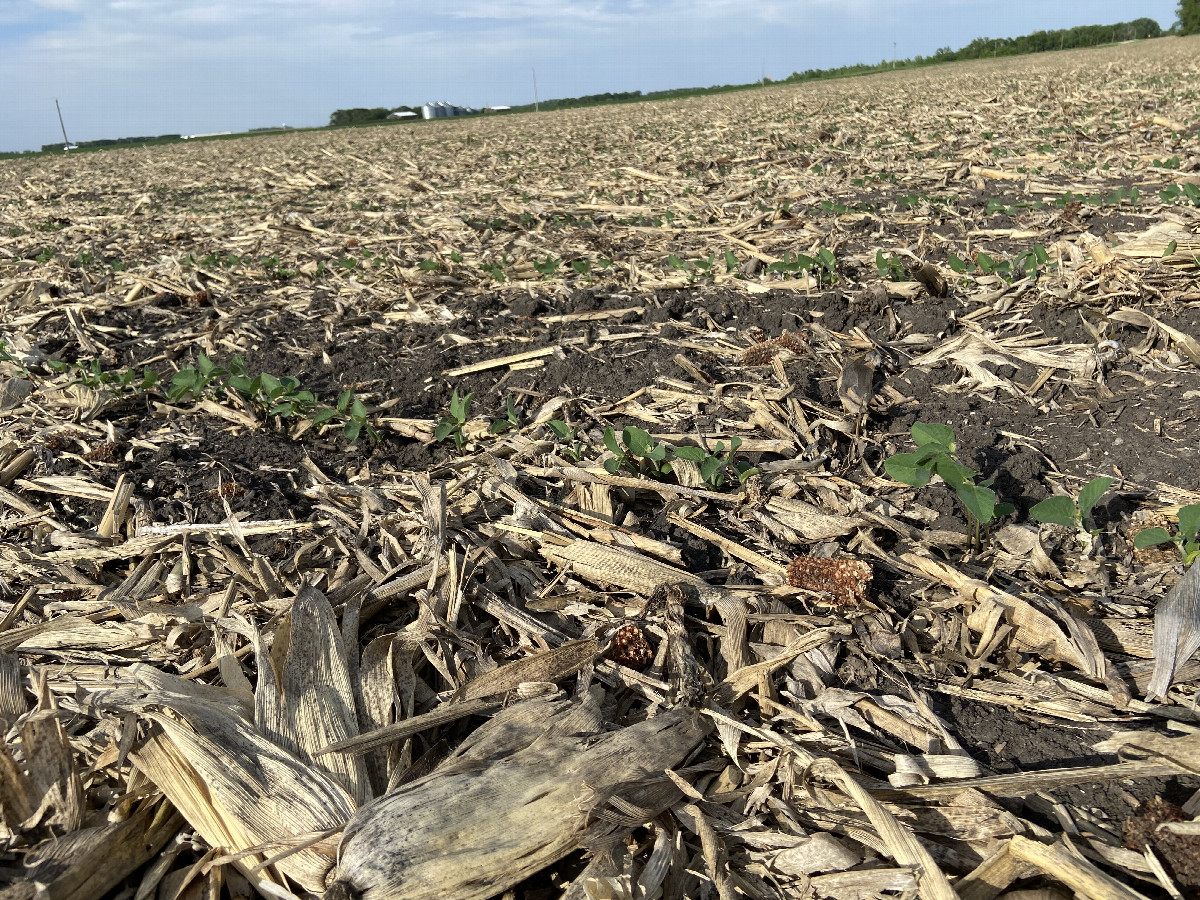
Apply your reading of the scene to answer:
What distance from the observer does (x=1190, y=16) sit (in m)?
72.7

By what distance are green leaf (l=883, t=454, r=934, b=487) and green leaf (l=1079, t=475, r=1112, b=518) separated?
44 cm

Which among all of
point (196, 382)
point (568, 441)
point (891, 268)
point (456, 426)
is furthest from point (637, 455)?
point (891, 268)

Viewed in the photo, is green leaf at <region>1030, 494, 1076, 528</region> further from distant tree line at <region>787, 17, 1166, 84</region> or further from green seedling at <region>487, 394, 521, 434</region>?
distant tree line at <region>787, 17, 1166, 84</region>

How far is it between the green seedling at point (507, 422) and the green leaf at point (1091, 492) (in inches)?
88.0

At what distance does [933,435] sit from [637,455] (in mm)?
1066

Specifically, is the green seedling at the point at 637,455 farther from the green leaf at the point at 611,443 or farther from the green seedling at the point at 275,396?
the green seedling at the point at 275,396

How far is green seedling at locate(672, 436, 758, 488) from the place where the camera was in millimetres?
2896

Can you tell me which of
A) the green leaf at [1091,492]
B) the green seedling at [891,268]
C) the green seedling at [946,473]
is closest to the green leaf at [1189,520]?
the green leaf at [1091,492]

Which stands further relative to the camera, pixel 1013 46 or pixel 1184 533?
pixel 1013 46

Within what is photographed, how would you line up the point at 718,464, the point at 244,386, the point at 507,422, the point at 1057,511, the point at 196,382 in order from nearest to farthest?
1. the point at 1057,511
2. the point at 718,464
3. the point at 507,422
4. the point at 244,386
5. the point at 196,382

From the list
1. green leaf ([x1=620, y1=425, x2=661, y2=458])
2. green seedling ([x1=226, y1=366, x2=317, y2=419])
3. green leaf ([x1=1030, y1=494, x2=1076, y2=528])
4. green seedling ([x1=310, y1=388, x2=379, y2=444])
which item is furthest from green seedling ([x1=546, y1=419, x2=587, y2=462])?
green leaf ([x1=1030, y1=494, x2=1076, y2=528])

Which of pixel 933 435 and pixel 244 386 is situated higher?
pixel 244 386

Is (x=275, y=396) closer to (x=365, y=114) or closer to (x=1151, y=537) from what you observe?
(x=1151, y=537)

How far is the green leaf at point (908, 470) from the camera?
A: 8.20 ft
